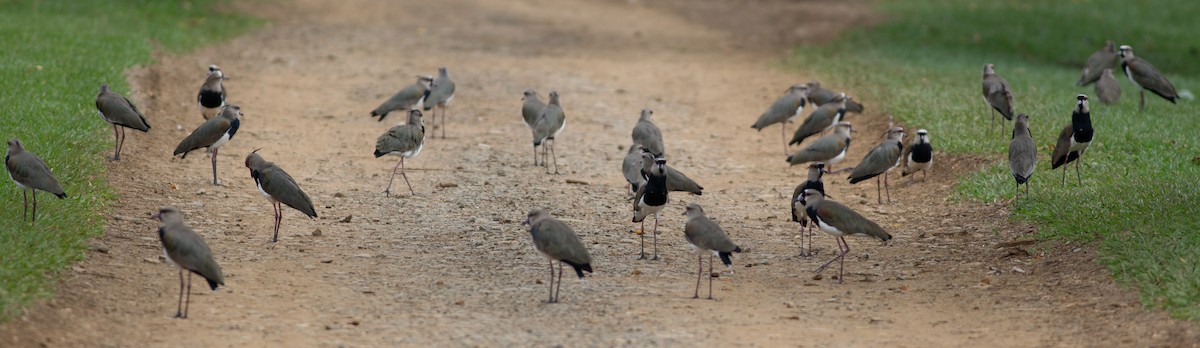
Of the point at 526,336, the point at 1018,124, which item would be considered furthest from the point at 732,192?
the point at 526,336

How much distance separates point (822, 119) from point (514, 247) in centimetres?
491

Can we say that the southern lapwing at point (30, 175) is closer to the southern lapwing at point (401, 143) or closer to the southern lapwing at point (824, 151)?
the southern lapwing at point (401, 143)

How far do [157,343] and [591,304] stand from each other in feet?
8.75

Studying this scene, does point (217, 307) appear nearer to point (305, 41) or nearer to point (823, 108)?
point (823, 108)

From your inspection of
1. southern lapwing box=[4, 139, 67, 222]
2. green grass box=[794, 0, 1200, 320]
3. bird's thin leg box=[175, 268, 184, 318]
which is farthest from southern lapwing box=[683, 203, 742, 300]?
southern lapwing box=[4, 139, 67, 222]

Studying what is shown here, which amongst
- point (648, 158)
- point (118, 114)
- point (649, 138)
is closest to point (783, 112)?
point (649, 138)

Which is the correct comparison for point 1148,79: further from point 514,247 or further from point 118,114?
point 118,114

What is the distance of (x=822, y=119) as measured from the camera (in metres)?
13.6

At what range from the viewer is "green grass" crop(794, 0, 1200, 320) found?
912cm

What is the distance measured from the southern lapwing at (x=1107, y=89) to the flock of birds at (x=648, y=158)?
0.02 meters

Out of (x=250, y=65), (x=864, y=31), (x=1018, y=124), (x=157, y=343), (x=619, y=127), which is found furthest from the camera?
(x=864, y=31)

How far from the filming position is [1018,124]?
11.3 m

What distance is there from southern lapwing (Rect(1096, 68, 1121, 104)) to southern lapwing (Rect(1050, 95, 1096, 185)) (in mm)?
5041

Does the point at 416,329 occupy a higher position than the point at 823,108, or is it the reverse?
the point at 823,108
